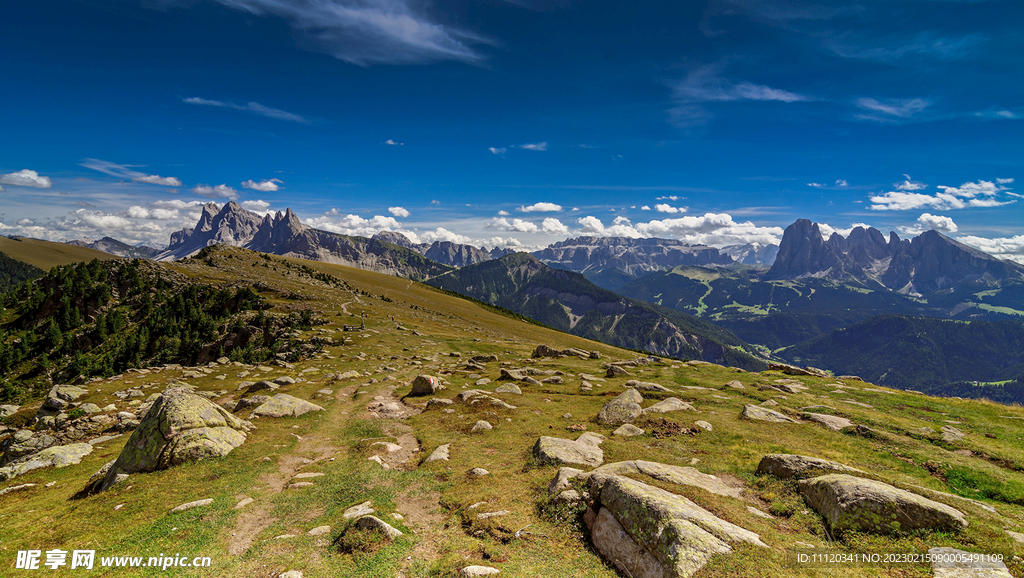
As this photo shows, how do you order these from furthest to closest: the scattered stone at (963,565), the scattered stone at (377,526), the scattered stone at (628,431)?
1. the scattered stone at (628,431)
2. the scattered stone at (377,526)
3. the scattered stone at (963,565)

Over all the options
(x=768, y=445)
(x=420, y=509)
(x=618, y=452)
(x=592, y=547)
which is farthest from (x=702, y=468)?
(x=420, y=509)

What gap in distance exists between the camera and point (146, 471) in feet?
59.8

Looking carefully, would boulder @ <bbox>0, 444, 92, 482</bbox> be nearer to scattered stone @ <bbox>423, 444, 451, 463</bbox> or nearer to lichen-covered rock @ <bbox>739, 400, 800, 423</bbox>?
scattered stone @ <bbox>423, 444, 451, 463</bbox>

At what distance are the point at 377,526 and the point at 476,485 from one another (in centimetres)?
536

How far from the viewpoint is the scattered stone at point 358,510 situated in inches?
581

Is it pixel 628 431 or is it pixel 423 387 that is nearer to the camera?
pixel 628 431

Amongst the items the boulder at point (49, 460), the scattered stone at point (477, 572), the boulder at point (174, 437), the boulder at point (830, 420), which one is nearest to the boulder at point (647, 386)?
the boulder at point (830, 420)

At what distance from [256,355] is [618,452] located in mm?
53856

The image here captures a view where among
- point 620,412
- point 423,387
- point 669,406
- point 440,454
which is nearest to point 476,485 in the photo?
point 440,454

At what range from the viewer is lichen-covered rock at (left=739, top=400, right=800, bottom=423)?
25.7 meters

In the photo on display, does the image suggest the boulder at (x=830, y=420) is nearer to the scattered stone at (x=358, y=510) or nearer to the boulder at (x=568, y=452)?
the boulder at (x=568, y=452)

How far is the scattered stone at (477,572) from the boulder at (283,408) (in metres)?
24.2

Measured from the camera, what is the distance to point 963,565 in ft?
32.2

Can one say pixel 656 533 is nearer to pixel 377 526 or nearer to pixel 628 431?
pixel 377 526
